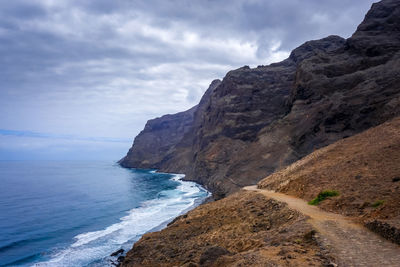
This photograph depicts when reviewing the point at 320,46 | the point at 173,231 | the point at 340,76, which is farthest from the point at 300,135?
the point at 320,46

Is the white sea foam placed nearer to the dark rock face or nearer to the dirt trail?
the dark rock face

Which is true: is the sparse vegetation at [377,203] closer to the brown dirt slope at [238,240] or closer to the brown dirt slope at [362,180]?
the brown dirt slope at [362,180]

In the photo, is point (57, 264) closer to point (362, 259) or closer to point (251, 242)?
point (251, 242)

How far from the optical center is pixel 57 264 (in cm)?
2906

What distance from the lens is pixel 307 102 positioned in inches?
2402

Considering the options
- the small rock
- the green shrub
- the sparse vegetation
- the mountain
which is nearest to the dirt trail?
the mountain

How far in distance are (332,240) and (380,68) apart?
48.3 meters

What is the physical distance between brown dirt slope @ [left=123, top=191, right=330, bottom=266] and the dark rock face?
27.7 metres

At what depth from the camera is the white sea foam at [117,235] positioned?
30328mm

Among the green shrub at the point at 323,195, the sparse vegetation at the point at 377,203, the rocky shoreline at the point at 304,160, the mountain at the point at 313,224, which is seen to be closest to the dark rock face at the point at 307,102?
the rocky shoreline at the point at 304,160

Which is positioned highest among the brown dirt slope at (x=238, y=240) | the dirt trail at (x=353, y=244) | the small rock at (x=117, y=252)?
the dirt trail at (x=353, y=244)

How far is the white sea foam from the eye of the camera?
3033 centimetres

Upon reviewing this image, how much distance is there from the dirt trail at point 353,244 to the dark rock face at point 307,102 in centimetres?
3043

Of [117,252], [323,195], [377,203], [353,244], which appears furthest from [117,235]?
[353,244]
